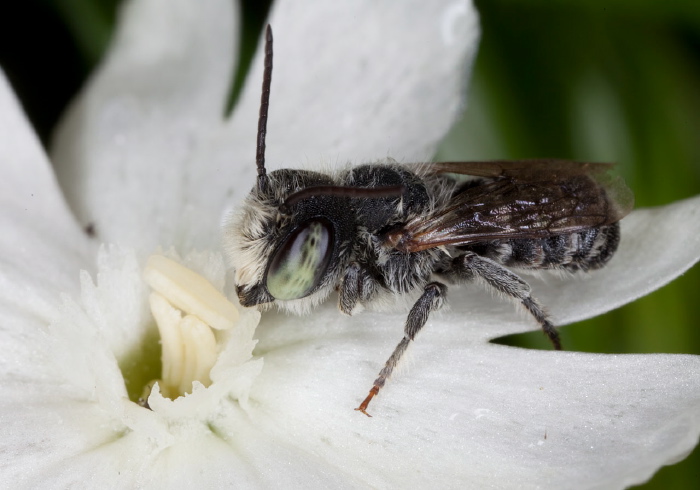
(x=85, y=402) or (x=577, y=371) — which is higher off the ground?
(x=85, y=402)

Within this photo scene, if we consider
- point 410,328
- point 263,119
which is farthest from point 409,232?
point 263,119

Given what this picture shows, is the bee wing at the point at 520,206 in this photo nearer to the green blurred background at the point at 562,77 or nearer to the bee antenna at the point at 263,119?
the bee antenna at the point at 263,119

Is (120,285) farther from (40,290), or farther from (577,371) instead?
(577,371)

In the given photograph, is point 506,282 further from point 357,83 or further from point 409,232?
point 357,83

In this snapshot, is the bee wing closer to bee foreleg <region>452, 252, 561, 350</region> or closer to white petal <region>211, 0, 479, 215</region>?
bee foreleg <region>452, 252, 561, 350</region>

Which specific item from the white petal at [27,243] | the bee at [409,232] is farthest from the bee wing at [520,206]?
the white petal at [27,243]

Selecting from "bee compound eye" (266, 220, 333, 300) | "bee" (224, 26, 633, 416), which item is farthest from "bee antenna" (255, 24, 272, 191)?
"bee compound eye" (266, 220, 333, 300)

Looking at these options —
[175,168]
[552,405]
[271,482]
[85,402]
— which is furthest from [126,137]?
[552,405]
